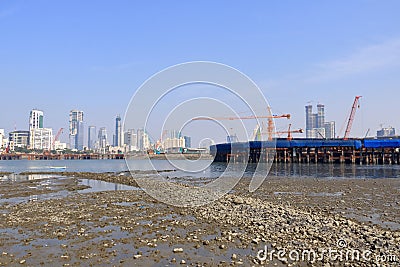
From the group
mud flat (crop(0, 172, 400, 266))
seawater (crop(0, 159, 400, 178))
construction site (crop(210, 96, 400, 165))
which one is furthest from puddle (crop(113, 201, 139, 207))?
construction site (crop(210, 96, 400, 165))

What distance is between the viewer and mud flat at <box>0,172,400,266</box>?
463 inches

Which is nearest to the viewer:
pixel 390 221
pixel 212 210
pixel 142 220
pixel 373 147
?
pixel 390 221

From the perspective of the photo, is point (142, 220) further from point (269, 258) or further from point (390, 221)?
point (390, 221)

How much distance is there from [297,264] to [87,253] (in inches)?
302

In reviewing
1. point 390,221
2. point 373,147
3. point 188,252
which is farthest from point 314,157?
A: point 188,252

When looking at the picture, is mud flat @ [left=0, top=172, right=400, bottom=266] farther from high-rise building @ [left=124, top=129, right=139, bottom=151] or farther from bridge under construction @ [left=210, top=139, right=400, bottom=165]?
bridge under construction @ [left=210, top=139, right=400, bottom=165]

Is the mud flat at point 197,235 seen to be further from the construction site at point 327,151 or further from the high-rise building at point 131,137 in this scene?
the construction site at point 327,151

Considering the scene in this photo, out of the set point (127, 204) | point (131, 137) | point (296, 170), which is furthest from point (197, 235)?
point (296, 170)

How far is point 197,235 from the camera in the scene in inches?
599

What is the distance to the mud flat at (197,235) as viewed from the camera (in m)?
11.8

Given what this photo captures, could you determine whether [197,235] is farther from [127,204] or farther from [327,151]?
[327,151]

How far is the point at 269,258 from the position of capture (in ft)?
38.1

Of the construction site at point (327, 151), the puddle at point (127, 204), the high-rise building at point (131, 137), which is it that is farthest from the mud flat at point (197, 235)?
the construction site at point (327, 151)

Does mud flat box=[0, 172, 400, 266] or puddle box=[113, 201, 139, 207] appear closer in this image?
mud flat box=[0, 172, 400, 266]
